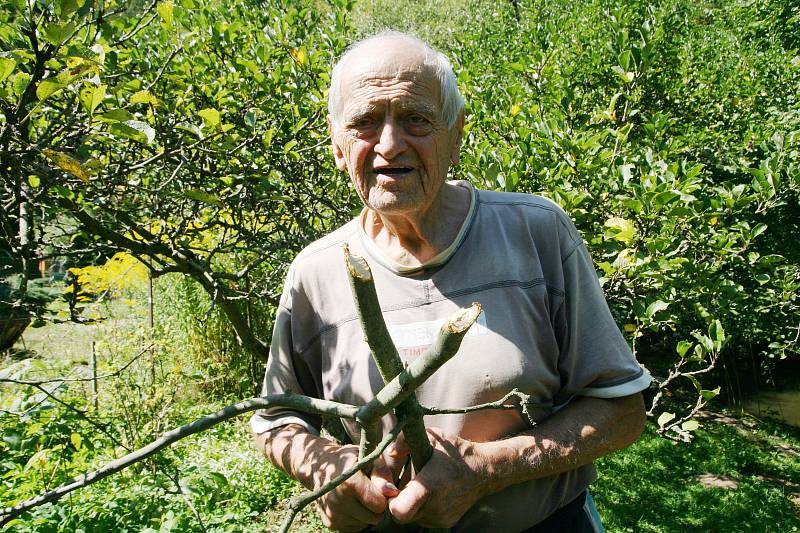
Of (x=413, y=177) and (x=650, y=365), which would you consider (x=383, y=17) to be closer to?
(x=650, y=365)

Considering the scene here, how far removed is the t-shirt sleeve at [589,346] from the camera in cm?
150

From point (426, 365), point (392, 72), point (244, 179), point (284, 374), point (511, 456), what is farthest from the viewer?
point (244, 179)

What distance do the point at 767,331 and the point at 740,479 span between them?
198 cm

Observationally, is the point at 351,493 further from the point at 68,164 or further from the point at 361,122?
the point at 68,164

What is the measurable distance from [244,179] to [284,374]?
2054 millimetres

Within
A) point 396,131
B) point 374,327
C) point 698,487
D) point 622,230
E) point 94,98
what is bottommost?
point 698,487

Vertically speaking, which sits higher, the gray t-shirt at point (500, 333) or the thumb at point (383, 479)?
the gray t-shirt at point (500, 333)

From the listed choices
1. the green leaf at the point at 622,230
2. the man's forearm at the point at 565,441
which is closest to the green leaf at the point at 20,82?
the man's forearm at the point at 565,441

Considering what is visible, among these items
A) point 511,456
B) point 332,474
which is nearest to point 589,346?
point 511,456

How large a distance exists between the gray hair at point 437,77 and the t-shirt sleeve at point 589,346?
1.67 ft

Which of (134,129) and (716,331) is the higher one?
(134,129)

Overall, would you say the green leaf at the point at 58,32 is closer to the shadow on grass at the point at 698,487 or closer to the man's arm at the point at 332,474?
the man's arm at the point at 332,474

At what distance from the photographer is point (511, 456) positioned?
1.42m

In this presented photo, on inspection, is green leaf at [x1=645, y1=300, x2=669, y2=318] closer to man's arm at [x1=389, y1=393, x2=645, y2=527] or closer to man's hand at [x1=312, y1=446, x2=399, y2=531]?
man's arm at [x1=389, y1=393, x2=645, y2=527]
